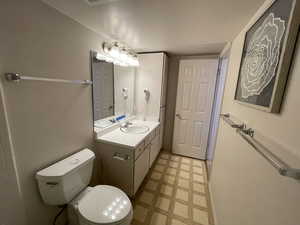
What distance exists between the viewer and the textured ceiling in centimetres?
96

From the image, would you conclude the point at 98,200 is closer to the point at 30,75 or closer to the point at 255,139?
the point at 30,75

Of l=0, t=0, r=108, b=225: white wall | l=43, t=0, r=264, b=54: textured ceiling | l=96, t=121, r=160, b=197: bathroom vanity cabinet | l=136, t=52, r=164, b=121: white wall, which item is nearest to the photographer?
l=0, t=0, r=108, b=225: white wall

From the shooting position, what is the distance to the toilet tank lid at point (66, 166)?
3.26 feet

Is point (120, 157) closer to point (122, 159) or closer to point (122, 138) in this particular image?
point (122, 159)

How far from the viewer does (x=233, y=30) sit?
1.36 meters

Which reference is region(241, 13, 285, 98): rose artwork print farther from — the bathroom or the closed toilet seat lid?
the closed toilet seat lid

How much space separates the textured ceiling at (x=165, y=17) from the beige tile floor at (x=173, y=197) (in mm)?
2107

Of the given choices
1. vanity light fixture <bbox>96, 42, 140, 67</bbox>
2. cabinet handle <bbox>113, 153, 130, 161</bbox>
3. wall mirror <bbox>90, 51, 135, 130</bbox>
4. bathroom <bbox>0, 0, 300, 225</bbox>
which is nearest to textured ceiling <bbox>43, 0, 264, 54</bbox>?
bathroom <bbox>0, 0, 300, 225</bbox>

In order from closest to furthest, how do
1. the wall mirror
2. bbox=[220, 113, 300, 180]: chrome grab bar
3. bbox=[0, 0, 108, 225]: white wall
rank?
bbox=[220, 113, 300, 180]: chrome grab bar < bbox=[0, 0, 108, 225]: white wall < the wall mirror

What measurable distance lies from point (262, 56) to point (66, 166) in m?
1.68

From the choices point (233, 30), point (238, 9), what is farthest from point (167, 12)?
point (233, 30)

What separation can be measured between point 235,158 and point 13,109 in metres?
1.72

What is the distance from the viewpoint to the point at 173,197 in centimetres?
177

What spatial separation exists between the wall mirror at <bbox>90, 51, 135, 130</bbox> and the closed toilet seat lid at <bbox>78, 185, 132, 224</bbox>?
77cm
